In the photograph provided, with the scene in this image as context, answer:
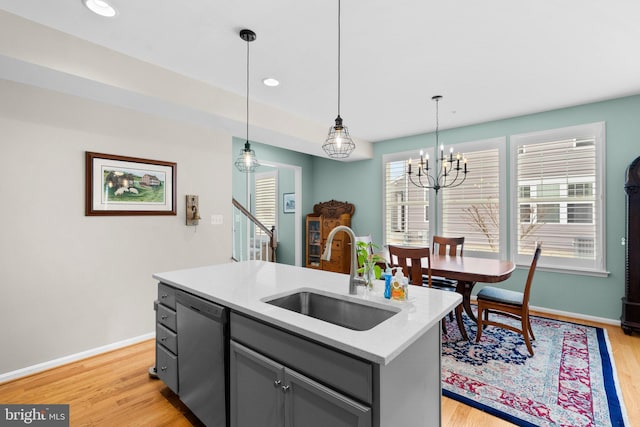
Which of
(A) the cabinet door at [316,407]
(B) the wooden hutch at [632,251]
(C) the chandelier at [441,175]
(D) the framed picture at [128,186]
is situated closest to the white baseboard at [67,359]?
(D) the framed picture at [128,186]

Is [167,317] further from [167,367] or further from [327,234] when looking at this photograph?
[327,234]

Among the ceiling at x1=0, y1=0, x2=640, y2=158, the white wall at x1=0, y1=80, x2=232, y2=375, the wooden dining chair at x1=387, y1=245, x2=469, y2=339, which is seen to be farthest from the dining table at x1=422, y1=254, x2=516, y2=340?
the white wall at x1=0, y1=80, x2=232, y2=375

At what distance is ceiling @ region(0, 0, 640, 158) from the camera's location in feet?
6.55

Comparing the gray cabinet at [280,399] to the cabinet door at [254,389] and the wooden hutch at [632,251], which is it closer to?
the cabinet door at [254,389]

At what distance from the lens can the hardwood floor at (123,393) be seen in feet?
6.50

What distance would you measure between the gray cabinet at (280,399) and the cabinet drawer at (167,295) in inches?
29.0

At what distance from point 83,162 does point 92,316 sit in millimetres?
1446

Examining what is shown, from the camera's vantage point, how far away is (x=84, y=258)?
2852 mm

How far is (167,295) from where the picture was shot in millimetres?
2160

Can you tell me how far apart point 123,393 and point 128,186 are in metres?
1.88

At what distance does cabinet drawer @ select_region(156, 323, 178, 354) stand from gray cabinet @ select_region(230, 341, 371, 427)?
69cm

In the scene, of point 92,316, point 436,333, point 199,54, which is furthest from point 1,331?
point 436,333

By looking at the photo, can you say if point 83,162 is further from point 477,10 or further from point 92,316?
point 477,10

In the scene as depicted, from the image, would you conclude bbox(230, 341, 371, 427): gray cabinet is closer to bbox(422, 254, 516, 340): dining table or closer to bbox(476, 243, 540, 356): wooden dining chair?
bbox(422, 254, 516, 340): dining table
